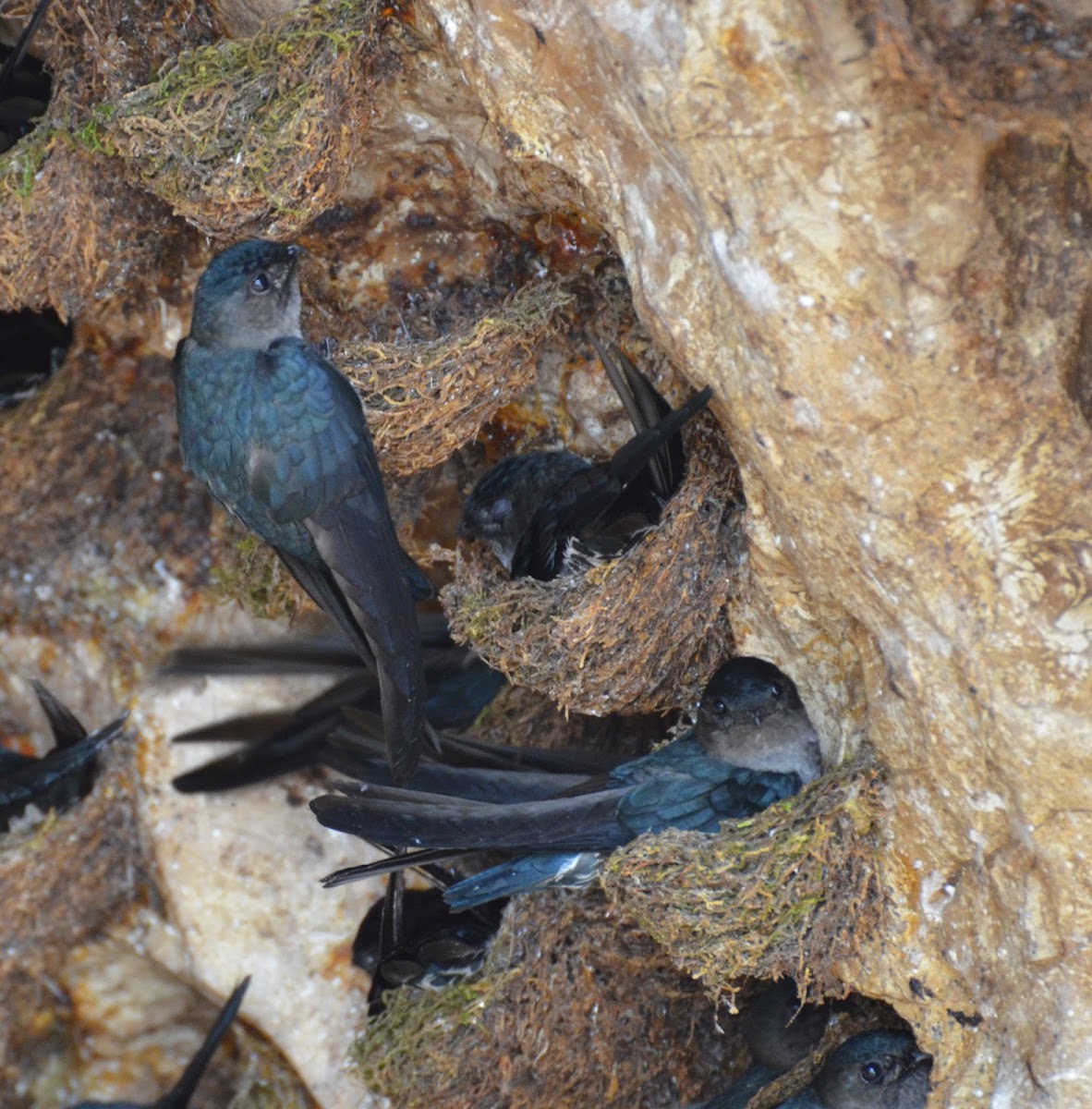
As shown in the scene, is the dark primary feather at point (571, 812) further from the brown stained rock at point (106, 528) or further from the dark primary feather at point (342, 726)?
the brown stained rock at point (106, 528)

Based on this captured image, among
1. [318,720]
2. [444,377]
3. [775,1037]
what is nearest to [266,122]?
[444,377]

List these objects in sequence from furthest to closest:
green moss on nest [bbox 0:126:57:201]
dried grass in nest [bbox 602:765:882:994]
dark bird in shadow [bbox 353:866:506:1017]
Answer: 1. dark bird in shadow [bbox 353:866:506:1017]
2. green moss on nest [bbox 0:126:57:201]
3. dried grass in nest [bbox 602:765:882:994]

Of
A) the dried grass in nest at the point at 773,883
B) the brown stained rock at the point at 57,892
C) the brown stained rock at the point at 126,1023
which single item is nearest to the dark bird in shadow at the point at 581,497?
the dried grass in nest at the point at 773,883

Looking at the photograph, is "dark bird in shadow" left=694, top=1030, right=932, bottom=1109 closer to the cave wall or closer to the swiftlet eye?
the swiftlet eye

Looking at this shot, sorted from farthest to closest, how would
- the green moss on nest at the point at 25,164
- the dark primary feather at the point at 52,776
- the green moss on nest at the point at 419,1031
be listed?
the dark primary feather at the point at 52,776 < the green moss on nest at the point at 419,1031 < the green moss on nest at the point at 25,164

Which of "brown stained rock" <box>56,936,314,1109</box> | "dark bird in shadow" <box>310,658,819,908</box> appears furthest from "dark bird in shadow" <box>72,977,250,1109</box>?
"dark bird in shadow" <box>310,658,819,908</box>

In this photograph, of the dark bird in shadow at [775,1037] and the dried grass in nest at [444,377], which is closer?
the dried grass in nest at [444,377]
